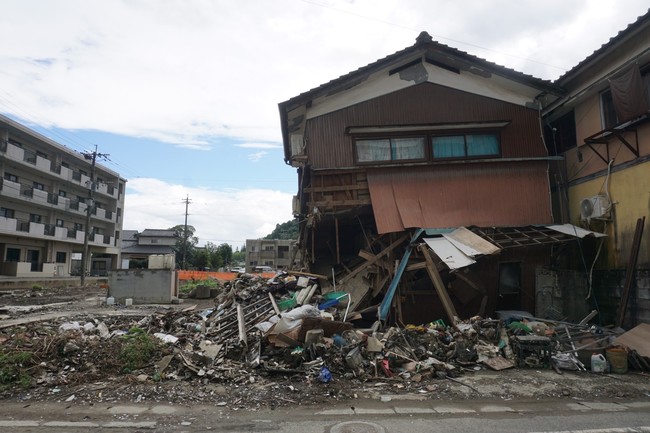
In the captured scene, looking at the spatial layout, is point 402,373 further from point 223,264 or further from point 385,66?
point 223,264

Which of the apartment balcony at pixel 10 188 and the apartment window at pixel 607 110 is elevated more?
the apartment balcony at pixel 10 188

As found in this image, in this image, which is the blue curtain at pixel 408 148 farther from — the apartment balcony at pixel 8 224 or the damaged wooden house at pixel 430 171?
the apartment balcony at pixel 8 224

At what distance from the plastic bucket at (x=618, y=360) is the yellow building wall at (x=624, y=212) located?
2.54 metres

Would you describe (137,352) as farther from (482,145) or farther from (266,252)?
(266,252)

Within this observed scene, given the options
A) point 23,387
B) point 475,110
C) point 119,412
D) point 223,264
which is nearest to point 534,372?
point 119,412

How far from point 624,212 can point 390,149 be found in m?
6.02

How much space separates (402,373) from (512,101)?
9373 mm

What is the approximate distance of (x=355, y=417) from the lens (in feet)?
17.6

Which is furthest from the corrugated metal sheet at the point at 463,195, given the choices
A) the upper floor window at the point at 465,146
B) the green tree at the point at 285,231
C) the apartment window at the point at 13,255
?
the green tree at the point at 285,231

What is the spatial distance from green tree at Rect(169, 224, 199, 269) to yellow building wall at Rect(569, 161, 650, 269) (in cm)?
5906

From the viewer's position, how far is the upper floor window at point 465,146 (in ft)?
39.4

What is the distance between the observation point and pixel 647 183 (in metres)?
8.86

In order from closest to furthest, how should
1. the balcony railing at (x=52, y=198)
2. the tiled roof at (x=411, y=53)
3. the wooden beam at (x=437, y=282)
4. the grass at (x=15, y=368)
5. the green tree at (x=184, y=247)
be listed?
the grass at (x=15, y=368), the wooden beam at (x=437, y=282), the tiled roof at (x=411, y=53), the balcony railing at (x=52, y=198), the green tree at (x=184, y=247)

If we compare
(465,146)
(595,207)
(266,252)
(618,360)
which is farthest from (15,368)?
(266,252)
